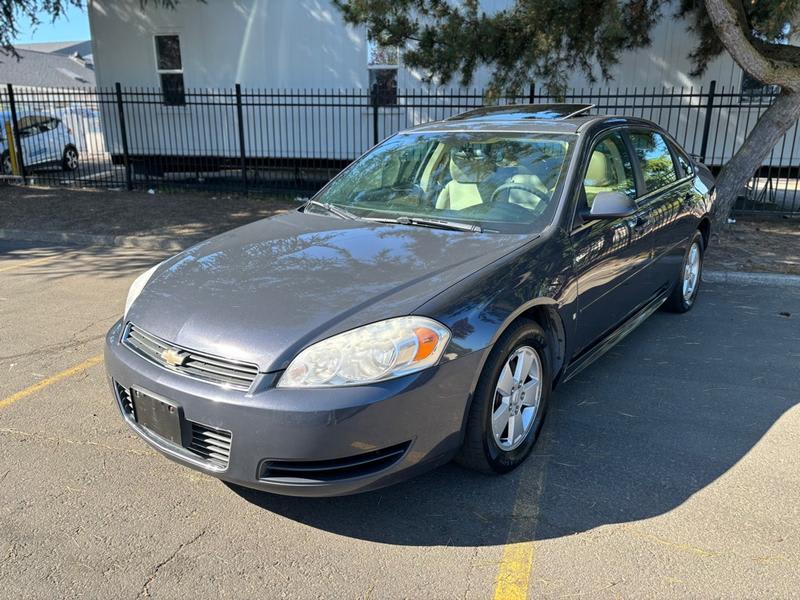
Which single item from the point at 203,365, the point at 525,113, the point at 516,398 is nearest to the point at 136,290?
the point at 203,365

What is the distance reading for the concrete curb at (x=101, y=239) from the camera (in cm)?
845

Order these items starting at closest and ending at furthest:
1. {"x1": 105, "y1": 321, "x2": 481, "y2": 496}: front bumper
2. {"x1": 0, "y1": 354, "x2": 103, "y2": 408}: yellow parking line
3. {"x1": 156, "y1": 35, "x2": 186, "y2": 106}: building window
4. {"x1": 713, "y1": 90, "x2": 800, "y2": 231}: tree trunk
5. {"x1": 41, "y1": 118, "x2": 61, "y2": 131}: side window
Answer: {"x1": 105, "y1": 321, "x2": 481, "y2": 496}: front bumper
{"x1": 0, "y1": 354, "x2": 103, "y2": 408}: yellow parking line
{"x1": 713, "y1": 90, "x2": 800, "y2": 231}: tree trunk
{"x1": 156, "y1": 35, "x2": 186, "y2": 106}: building window
{"x1": 41, "y1": 118, "x2": 61, "y2": 131}: side window

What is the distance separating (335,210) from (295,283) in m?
1.22

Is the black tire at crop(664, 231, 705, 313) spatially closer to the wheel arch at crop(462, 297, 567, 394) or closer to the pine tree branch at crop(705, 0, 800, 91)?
the wheel arch at crop(462, 297, 567, 394)

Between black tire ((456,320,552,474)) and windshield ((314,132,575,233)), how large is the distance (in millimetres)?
627

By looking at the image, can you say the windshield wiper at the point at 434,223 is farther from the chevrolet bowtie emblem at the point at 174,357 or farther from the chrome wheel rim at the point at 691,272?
the chrome wheel rim at the point at 691,272

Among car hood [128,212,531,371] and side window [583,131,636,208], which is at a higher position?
side window [583,131,636,208]

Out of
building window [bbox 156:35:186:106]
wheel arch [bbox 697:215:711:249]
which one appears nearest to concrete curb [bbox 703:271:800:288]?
wheel arch [bbox 697:215:711:249]

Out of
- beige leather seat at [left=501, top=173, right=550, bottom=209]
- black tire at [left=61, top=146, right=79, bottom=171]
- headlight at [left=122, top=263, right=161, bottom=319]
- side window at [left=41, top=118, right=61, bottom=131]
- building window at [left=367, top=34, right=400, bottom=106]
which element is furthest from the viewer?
black tire at [left=61, top=146, right=79, bottom=171]

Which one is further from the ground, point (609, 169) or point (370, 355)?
point (609, 169)

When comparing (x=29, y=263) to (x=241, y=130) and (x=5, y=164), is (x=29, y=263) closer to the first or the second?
(x=241, y=130)

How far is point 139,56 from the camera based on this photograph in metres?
15.3

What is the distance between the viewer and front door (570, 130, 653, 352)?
11.5 feet

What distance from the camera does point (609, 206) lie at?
343 centimetres
